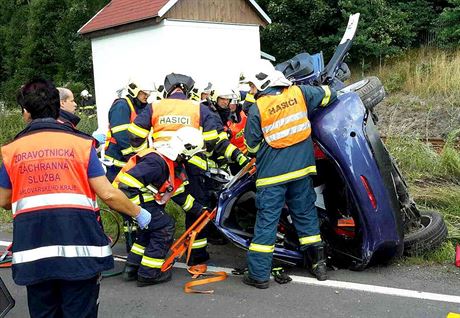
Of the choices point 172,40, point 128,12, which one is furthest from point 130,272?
point 128,12

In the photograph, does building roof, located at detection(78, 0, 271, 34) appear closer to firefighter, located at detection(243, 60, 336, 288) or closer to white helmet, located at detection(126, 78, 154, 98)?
white helmet, located at detection(126, 78, 154, 98)

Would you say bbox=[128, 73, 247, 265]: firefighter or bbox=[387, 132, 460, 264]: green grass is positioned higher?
bbox=[128, 73, 247, 265]: firefighter

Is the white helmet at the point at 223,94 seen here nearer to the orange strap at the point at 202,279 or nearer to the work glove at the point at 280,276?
the orange strap at the point at 202,279

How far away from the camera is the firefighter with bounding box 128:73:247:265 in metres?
4.77

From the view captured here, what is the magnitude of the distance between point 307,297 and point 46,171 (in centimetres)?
222

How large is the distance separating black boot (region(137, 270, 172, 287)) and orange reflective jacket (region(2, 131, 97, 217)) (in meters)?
1.87

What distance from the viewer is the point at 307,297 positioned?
3.91m

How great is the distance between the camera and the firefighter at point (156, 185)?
417cm

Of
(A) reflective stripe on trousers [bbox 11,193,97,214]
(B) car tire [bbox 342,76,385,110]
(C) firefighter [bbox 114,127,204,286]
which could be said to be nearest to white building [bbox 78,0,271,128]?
(B) car tire [bbox 342,76,385,110]

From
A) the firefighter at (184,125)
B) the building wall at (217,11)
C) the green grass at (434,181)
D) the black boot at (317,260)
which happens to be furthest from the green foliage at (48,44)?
the black boot at (317,260)

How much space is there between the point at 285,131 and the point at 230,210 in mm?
882

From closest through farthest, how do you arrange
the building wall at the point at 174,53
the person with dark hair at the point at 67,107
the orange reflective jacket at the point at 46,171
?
1. the orange reflective jacket at the point at 46,171
2. the person with dark hair at the point at 67,107
3. the building wall at the point at 174,53

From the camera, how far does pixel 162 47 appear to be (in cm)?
1459

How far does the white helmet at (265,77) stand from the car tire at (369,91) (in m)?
0.68
